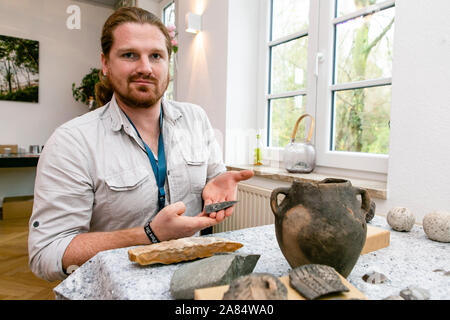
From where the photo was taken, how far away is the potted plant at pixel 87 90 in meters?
4.65

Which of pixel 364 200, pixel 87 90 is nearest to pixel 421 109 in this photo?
pixel 364 200

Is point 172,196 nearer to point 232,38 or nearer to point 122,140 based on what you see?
point 122,140

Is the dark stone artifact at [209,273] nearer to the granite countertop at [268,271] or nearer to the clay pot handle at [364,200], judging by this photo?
the granite countertop at [268,271]

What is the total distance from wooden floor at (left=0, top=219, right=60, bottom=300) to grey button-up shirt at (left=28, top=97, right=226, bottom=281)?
1.40m

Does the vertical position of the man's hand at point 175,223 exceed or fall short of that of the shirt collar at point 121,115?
it falls short

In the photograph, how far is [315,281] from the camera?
1.69 ft

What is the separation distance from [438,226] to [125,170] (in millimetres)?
1034

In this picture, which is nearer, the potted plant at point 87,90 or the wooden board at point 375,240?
the wooden board at point 375,240

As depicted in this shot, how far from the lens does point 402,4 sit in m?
1.37

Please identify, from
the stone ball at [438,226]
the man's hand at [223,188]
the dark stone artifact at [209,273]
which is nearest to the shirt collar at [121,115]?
the man's hand at [223,188]

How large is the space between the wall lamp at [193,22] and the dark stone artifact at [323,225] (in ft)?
8.97

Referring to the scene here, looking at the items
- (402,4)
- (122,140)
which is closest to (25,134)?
(122,140)
